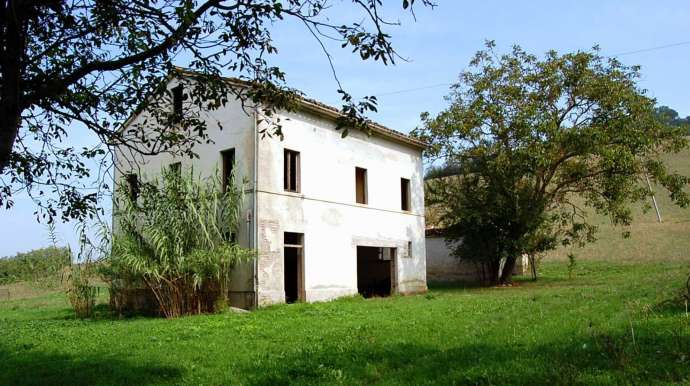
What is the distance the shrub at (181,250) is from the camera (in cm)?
1480

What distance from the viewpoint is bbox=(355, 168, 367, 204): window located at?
69.8ft

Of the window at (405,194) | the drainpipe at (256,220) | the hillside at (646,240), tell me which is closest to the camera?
the drainpipe at (256,220)

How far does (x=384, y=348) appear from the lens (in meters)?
7.94

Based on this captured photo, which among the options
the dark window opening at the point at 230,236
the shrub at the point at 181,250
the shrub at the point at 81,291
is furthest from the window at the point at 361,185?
the shrub at the point at 81,291

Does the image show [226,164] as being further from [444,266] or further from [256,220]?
[444,266]

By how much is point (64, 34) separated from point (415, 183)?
1909 cm

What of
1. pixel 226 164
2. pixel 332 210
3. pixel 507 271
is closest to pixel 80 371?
pixel 226 164

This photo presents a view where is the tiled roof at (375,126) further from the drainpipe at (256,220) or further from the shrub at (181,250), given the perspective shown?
the shrub at (181,250)

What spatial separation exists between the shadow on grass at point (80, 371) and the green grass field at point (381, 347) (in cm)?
2

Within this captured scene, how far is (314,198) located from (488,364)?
12.9 m

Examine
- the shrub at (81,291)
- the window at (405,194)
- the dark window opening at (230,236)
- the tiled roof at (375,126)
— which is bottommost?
the shrub at (81,291)

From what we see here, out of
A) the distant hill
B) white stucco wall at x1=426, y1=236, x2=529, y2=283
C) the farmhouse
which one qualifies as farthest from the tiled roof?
Answer: white stucco wall at x1=426, y1=236, x2=529, y2=283

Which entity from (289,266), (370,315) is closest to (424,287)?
(289,266)

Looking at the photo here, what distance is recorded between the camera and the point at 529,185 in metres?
24.6
